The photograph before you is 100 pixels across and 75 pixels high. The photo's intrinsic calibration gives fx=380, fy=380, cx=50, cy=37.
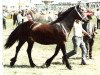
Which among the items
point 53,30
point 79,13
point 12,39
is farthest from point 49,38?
point 12,39

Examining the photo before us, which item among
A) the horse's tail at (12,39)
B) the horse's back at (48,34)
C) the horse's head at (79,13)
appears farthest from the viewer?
the horse's tail at (12,39)

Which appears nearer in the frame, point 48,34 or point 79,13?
point 48,34

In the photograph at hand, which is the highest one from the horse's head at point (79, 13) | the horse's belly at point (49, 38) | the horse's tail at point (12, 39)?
the horse's head at point (79, 13)

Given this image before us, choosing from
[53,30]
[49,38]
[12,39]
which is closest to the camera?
[53,30]

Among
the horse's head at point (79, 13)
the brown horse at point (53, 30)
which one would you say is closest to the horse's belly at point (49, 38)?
the brown horse at point (53, 30)

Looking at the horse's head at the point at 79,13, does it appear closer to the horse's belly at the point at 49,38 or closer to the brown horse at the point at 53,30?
the brown horse at the point at 53,30

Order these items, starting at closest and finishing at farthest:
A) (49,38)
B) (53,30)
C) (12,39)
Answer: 1. (53,30)
2. (49,38)
3. (12,39)

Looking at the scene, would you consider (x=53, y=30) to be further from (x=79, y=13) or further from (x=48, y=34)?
(x=79, y=13)

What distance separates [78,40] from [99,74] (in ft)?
5.43

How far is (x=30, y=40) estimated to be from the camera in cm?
1158

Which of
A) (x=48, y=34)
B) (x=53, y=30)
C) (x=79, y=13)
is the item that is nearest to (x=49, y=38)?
(x=48, y=34)

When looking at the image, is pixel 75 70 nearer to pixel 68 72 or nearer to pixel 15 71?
pixel 68 72

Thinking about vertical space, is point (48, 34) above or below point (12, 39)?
above

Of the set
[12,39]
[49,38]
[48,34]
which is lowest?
[12,39]
